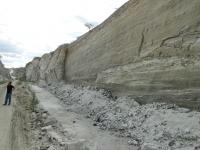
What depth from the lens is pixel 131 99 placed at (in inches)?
508

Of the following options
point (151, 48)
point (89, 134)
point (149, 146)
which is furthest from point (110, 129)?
point (151, 48)

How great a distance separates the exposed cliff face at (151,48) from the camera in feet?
32.7

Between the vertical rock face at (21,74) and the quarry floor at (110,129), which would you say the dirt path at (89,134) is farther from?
the vertical rock face at (21,74)

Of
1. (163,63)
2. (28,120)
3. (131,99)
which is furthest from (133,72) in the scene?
(28,120)

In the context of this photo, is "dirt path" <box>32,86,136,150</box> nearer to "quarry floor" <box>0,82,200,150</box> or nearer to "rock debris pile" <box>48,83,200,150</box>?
"quarry floor" <box>0,82,200,150</box>

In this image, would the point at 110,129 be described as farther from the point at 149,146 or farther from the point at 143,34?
the point at 143,34

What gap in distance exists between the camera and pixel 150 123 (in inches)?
392

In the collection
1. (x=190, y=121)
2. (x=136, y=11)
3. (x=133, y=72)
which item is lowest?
(x=190, y=121)

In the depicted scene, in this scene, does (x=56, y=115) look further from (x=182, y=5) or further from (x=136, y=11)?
(x=182, y=5)

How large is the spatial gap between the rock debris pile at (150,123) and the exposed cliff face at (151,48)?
563 mm

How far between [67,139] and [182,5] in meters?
5.37

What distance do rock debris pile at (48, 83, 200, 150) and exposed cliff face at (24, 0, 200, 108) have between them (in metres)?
0.56

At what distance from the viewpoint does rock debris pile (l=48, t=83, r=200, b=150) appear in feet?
27.1

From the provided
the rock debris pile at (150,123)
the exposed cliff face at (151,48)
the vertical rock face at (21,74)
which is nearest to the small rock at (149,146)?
the rock debris pile at (150,123)
